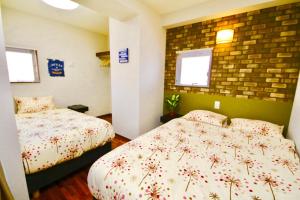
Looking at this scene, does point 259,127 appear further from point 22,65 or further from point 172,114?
point 22,65

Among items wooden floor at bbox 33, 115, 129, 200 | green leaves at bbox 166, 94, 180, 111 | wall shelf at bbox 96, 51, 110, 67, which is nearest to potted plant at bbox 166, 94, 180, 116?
green leaves at bbox 166, 94, 180, 111

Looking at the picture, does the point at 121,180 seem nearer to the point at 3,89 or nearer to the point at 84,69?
the point at 3,89

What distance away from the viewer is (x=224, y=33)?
2.14 meters

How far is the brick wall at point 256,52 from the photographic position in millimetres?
1774

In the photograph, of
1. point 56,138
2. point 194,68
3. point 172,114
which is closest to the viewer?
point 56,138

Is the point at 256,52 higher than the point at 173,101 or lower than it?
higher

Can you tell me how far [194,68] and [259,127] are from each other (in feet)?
4.55

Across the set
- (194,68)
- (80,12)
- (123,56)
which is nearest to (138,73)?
(123,56)

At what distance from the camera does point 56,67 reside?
125 inches

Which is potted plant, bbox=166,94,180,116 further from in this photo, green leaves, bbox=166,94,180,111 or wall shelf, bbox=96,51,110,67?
wall shelf, bbox=96,51,110,67

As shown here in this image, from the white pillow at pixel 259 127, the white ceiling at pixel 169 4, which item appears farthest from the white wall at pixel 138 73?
the white pillow at pixel 259 127

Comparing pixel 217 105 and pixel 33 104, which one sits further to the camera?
pixel 33 104

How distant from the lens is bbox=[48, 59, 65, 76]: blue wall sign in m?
3.09

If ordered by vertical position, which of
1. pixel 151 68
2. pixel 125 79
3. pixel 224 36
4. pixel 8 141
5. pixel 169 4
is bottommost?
pixel 8 141
